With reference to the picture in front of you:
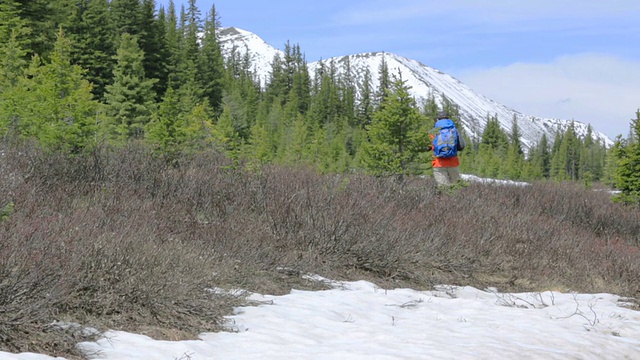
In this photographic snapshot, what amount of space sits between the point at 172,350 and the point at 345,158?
46574mm

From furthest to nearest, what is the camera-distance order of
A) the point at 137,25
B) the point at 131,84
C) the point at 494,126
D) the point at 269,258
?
the point at 494,126, the point at 137,25, the point at 131,84, the point at 269,258

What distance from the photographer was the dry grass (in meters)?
3.74

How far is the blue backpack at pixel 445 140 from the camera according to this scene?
1045 cm

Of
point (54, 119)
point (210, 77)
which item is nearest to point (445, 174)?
point (54, 119)

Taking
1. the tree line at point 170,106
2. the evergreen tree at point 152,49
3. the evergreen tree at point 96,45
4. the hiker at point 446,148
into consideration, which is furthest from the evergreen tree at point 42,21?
the hiker at point 446,148

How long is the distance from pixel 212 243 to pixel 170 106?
29.1 ft

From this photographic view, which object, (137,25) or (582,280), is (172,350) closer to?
(582,280)

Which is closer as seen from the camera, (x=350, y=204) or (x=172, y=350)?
(x=172, y=350)

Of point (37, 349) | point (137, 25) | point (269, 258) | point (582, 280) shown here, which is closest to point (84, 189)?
point (269, 258)

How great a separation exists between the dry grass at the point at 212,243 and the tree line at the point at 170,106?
58.7 inches

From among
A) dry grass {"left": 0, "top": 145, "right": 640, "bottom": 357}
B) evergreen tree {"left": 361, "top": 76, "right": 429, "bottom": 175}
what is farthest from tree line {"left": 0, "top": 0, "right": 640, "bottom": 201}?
dry grass {"left": 0, "top": 145, "right": 640, "bottom": 357}

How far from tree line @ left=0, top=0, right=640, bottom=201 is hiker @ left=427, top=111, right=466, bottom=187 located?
2.06 m

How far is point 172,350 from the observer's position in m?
3.36

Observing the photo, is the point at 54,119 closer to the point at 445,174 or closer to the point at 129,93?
the point at 445,174
